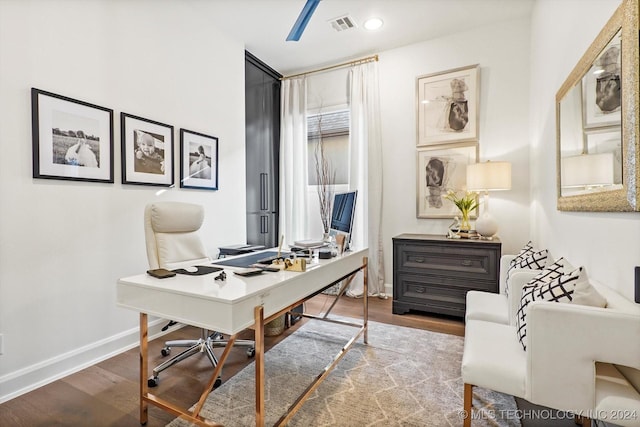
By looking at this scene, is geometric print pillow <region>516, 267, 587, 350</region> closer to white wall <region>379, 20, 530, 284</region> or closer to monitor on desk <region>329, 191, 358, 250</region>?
monitor on desk <region>329, 191, 358, 250</region>

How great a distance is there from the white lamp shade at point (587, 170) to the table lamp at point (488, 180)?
93cm

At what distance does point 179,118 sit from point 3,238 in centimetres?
161

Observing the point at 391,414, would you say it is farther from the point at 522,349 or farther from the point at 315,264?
the point at 315,264

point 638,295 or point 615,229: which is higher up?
point 615,229

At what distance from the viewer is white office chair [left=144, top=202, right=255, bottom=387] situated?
6.91ft

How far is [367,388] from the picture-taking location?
1875 millimetres

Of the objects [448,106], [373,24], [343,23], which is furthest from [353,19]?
[448,106]

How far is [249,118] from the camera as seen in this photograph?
3.92m

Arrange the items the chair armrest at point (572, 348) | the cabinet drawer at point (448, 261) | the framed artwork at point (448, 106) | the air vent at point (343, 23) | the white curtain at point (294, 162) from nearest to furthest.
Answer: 1. the chair armrest at point (572, 348)
2. the cabinet drawer at point (448, 261)
3. the air vent at point (343, 23)
4. the framed artwork at point (448, 106)
5. the white curtain at point (294, 162)

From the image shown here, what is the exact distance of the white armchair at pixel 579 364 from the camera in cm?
107

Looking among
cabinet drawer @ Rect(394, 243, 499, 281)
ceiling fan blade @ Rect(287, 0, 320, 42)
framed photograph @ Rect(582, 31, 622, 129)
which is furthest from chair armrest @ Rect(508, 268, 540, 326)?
ceiling fan blade @ Rect(287, 0, 320, 42)

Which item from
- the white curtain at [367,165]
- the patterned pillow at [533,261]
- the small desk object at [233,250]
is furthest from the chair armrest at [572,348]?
the white curtain at [367,165]

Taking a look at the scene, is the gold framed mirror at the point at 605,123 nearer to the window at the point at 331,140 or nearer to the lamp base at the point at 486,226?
the lamp base at the point at 486,226

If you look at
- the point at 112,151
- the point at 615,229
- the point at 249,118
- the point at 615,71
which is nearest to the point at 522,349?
the point at 615,229
